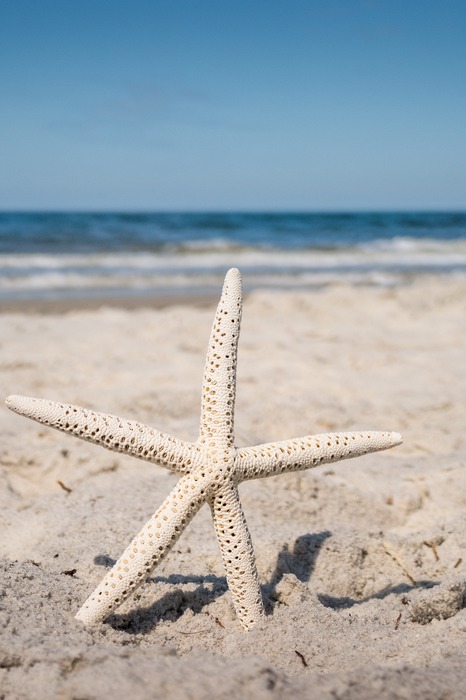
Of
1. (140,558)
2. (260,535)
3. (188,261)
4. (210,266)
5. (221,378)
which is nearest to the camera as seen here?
(140,558)

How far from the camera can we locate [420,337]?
7.47m

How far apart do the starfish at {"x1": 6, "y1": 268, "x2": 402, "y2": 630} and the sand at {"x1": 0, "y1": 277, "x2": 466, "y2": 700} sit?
16 centimetres

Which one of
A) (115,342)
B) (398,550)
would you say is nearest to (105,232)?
(115,342)

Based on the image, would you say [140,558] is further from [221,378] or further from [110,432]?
[221,378]

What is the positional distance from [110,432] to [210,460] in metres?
0.35

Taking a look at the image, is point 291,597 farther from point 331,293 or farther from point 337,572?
point 331,293

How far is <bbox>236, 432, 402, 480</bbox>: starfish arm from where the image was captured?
2.38 meters

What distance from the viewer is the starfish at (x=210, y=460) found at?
7.30ft

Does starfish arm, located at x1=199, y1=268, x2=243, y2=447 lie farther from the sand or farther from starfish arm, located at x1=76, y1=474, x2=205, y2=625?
the sand

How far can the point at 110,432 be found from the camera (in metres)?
2.24

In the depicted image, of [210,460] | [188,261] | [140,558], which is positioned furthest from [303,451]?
[188,261]

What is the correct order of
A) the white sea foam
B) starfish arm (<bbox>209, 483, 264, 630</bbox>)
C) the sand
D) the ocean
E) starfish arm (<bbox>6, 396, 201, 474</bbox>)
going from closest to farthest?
the sand < starfish arm (<bbox>6, 396, 201, 474</bbox>) < starfish arm (<bbox>209, 483, 264, 630</bbox>) < the ocean < the white sea foam

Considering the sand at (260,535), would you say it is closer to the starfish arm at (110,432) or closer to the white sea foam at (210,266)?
the starfish arm at (110,432)

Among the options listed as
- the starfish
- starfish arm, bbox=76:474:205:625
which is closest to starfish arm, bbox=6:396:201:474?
the starfish
